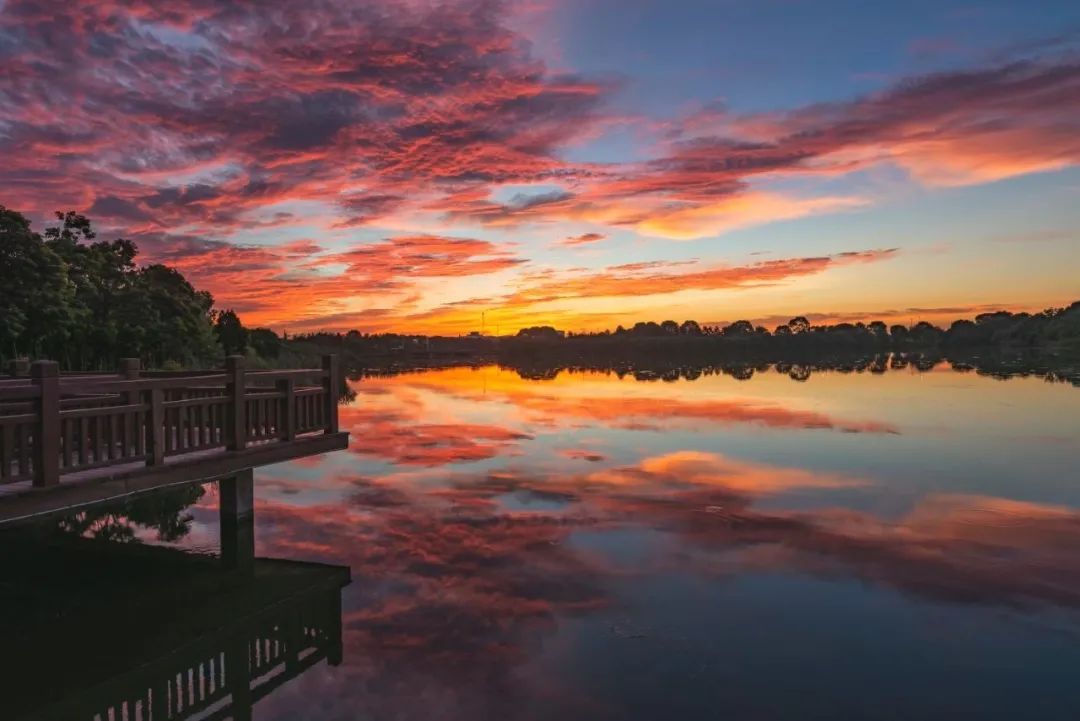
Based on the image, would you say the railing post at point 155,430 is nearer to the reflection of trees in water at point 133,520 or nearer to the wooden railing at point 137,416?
the wooden railing at point 137,416

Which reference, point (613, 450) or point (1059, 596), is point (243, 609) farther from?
point (613, 450)

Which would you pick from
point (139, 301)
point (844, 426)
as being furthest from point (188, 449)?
point (139, 301)

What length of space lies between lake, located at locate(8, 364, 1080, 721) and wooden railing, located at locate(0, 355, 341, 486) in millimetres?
2500

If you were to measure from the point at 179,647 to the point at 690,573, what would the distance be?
7.27m

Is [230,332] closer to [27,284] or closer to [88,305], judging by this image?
[88,305]

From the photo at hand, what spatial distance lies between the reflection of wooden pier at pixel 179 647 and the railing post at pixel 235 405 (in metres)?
2.15

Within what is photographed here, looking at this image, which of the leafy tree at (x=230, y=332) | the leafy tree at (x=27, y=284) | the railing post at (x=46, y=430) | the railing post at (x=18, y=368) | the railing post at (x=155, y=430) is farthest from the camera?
the leafy tree at (x=230, y=332)

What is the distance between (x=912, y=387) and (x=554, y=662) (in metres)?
47.3

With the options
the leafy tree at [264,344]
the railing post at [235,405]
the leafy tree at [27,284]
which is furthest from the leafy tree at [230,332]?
the railing post at [235,405]

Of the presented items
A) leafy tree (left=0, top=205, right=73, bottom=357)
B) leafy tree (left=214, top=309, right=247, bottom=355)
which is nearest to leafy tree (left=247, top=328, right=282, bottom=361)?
leafy tree (left=214, top=309, right=247, bottom=355)

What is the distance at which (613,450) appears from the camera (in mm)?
23578

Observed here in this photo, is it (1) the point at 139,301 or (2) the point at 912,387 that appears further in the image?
(2) the point at 912,387

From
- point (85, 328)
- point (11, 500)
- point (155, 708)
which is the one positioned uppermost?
point (85, 328)

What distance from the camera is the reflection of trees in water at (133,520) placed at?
45.6 feet
